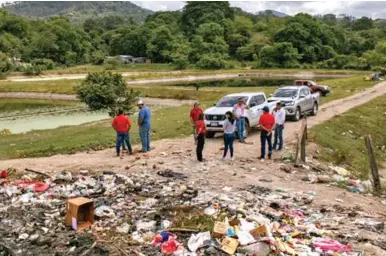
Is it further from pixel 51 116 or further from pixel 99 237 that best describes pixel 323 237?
pixel 51 116

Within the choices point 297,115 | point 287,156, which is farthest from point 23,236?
point 297,115

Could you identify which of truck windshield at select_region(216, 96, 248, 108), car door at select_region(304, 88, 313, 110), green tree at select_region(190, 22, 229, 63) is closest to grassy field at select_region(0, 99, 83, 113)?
car door at select_region(304, 88, 313, 110)

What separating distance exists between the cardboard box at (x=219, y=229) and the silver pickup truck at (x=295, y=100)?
17.1 meters

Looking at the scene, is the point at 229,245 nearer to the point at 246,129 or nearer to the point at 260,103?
the point at 246,129

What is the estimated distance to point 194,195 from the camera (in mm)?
12703

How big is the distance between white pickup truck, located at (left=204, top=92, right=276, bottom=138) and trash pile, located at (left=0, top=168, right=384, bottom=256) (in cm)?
730

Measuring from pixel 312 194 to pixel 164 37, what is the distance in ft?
339

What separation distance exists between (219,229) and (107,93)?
22.3 metres

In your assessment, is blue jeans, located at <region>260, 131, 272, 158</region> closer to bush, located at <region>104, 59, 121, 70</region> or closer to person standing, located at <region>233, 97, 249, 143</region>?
person standing, located at <region>233, 97, 249, 143</region>

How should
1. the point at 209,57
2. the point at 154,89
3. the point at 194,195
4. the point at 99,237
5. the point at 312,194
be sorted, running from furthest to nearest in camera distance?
the point at 209,57 < the point at 154,89 < the point at 312,194 < the point at 194,195 < the point at 99,237

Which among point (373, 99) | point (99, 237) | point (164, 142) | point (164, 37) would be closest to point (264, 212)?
point (99, 237)

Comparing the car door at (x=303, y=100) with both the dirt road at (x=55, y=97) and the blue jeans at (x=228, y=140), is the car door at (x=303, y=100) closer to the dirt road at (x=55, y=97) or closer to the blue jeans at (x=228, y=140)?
the blue jeans at (x=228, y=140)

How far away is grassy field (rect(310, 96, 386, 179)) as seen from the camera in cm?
2070

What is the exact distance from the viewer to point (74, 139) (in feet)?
74.4
